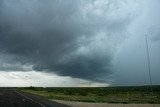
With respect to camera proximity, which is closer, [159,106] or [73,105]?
[159,106]

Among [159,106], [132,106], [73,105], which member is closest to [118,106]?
[132,106]

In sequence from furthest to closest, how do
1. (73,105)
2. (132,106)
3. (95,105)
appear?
(73,105), (95,105), (132,106)

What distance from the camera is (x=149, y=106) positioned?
116 ft

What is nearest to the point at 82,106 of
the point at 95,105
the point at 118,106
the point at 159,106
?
the point at 95,105

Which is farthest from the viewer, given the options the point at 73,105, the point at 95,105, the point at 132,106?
the point at 73,105

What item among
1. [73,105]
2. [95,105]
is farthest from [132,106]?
[73,105]

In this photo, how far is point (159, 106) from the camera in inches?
1389

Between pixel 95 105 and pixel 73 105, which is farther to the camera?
pixel 73 105

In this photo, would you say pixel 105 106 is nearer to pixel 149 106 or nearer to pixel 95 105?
pixel 95 105

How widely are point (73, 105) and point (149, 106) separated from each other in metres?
11.3

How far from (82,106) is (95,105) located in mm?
2314

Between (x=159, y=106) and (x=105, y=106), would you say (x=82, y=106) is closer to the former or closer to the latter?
(x=105, y=106)

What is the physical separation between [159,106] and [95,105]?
22.7 ft

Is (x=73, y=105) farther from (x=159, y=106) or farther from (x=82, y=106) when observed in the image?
(x=159, y=106)
